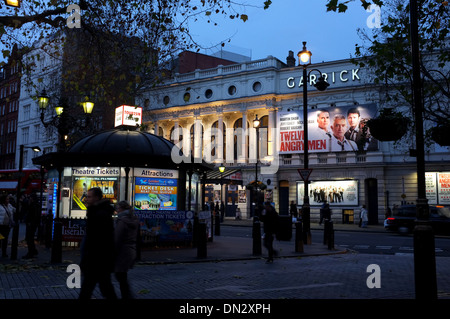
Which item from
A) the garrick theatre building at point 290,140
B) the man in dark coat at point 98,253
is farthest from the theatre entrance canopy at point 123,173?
the garrick theatre building at point 290,140

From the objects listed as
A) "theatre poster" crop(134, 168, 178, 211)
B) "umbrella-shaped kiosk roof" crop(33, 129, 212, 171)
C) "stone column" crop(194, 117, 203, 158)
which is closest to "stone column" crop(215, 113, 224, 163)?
"stone column" crop(194, 117, 203, 158)

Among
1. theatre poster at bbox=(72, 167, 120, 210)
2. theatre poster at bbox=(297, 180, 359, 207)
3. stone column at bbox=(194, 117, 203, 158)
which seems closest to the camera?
theatre poster at bbox=(72, 167, 120, 210)

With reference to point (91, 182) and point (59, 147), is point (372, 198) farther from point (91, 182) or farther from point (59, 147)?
point (59, 147)

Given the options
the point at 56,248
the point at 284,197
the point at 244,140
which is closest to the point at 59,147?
the point at 56,248

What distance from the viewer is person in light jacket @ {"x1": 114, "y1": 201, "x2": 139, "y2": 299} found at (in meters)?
6.48

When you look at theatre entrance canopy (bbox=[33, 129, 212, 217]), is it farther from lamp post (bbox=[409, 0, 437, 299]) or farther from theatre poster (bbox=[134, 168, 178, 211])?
lamp post (bbox=[409, 0, 437, 299])

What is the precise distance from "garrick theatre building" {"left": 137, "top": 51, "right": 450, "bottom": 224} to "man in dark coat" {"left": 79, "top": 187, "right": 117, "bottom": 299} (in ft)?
82.2

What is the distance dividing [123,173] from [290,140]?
91.8ft

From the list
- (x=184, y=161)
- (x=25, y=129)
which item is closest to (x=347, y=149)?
(x=184, y=161)

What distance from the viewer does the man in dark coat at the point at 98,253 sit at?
19.0ft

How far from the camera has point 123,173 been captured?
1684 centimetres

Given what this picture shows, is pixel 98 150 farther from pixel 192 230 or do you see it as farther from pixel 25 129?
pixel 25 129

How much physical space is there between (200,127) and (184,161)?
32.7 metres
